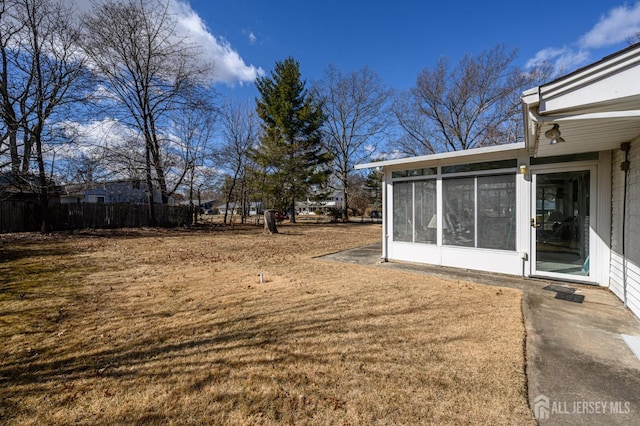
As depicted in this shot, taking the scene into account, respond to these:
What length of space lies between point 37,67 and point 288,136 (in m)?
14.3

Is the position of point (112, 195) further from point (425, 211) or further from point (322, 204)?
point (425, 211)

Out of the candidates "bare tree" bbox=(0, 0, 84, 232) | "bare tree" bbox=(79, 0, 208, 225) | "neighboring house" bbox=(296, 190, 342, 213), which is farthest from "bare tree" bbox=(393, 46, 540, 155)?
"bare tree" bbox=(0, 0, 84, 232)

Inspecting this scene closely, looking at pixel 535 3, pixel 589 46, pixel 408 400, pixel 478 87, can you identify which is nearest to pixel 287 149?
pixel 478 87

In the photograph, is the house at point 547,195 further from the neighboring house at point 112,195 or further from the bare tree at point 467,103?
the neighboring house at point 112,195

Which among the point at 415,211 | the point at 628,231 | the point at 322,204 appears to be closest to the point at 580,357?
the point at 628,231

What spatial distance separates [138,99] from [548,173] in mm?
18722

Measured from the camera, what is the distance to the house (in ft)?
8.57

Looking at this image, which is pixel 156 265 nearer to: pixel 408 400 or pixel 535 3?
pixel 408 400

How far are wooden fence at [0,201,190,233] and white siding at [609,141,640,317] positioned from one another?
19.1 meters

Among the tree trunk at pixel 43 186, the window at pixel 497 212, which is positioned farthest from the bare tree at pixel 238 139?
the window at pixel 497 212

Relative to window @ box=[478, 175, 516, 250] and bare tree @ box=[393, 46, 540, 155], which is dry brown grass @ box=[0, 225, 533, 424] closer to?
window @ box=[478, 175, 516, 250]

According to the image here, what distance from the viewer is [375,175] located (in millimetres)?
32781

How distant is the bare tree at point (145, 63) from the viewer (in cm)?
1402

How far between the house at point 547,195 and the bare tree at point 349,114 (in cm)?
1855
